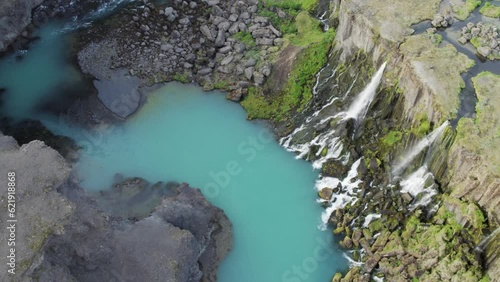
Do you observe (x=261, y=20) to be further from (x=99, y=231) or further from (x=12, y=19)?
(x=99, y=231)

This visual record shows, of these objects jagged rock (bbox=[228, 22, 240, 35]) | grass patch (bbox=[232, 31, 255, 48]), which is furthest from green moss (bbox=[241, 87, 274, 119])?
jagged rock (bbox=[228, 22, 240, 35])

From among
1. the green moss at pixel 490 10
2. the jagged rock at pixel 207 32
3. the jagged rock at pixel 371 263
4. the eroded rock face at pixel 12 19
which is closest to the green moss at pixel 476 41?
the green moss at pixel 490 10

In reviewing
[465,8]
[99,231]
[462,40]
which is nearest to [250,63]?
[462,40]

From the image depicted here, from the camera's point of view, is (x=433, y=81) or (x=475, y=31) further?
(x=475, y=31)

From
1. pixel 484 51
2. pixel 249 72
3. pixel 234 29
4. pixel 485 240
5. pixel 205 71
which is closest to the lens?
pixel 485 240

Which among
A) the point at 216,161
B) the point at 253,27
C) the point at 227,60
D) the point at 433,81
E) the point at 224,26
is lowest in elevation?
the point at 216,161

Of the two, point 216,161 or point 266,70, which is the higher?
point 266,70

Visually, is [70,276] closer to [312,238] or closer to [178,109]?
[312,238]
